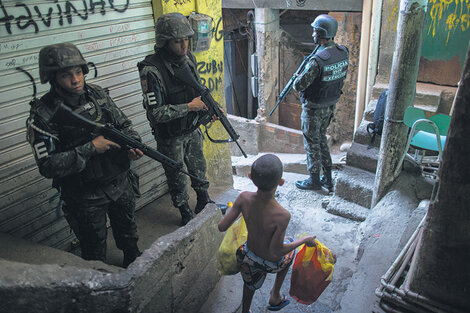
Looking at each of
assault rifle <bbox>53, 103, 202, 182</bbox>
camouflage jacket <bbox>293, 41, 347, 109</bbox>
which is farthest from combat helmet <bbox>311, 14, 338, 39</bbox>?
assault rifle <bbox>53, 103, 202, 182</bbox>

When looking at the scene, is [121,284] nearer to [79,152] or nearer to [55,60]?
[79,152]

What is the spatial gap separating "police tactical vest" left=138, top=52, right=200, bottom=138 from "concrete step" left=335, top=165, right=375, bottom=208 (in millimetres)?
2204

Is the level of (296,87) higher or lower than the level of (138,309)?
higher

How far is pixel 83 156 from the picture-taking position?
101 inches

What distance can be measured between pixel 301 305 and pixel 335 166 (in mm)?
3596

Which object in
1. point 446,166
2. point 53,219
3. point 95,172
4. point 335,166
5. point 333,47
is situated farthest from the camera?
point 335,166

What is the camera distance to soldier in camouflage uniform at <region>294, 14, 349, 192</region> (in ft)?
15.1

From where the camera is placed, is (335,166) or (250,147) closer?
(335,166)

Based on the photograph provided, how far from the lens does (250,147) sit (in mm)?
11672

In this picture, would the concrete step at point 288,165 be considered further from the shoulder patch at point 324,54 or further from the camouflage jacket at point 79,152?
the camouflage jacket at point 79,152

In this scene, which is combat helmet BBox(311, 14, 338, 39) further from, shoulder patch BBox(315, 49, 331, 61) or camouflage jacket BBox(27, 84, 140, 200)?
camouflage jacket BBox(27, 84, 140, 200)

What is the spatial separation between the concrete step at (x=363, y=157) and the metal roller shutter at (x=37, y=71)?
2.76 metres

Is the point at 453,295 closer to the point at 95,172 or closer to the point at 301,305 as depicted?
the point at 301,305

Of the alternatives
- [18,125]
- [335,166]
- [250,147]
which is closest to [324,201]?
[335,166]
